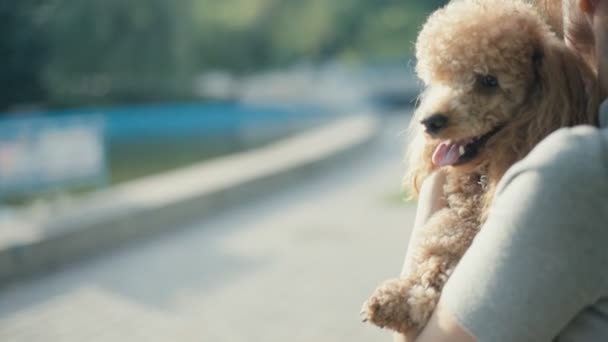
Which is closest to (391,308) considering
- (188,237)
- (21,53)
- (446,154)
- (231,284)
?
(446,154)

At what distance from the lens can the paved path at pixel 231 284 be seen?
415 centimetres

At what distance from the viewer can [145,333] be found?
13.5 feet

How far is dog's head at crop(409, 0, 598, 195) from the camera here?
3.92 feet

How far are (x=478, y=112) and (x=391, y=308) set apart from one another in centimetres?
40

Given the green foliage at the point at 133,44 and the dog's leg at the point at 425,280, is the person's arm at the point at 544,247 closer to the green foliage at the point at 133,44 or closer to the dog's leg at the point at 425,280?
the dog's leg at the point at 425,280

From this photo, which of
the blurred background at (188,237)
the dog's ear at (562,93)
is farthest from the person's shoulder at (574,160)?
the blurred background at (188,237)

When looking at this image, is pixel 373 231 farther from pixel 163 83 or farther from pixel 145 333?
pixel 163 83

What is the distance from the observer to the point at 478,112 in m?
1.28

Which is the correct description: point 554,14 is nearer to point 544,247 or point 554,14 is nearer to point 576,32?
point 576,32

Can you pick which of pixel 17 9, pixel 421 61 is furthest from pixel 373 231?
pixel 17 9

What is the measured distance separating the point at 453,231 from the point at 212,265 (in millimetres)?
4293

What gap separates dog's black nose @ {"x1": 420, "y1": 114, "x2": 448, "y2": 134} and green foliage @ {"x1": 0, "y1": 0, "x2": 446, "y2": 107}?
55.6ft

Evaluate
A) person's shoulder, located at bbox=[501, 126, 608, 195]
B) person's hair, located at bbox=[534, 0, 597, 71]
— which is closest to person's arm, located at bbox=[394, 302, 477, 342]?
person's shoulder, located at bbox=[501, 126, 608, 195]

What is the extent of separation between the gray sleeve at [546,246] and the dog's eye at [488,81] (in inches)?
11.7
